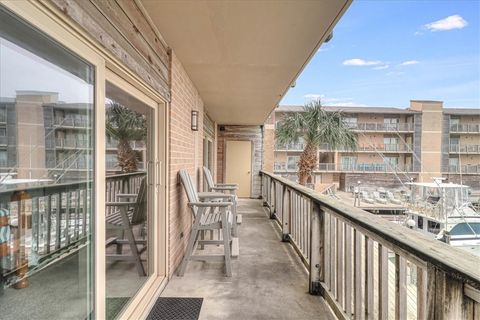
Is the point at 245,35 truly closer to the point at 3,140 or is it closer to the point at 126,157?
the point at 126,157

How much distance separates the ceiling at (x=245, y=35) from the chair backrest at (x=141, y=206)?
1.30 metres

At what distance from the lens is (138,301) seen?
7.29 feet

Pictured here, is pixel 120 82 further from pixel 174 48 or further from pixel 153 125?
pixel 174 48

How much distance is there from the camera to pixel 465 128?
2347 centimetres

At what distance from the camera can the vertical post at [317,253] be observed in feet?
8.28

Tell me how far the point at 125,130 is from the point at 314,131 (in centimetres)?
694

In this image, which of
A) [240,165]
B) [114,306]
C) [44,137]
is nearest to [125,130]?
[44,137]

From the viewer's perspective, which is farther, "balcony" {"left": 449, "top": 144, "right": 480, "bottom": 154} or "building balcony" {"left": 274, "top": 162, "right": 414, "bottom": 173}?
"balcony" {"left": 449, "top": 144, "right": 480, "bottom": 154}

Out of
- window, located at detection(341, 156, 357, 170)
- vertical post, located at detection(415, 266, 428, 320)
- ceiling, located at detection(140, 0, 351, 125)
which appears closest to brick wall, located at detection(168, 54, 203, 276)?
ceiling, located at detection(140, 0, 351, 125)

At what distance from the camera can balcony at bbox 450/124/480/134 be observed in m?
23.0

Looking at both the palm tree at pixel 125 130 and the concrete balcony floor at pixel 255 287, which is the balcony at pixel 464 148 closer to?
the concrete balcony floor at pixel 255 287

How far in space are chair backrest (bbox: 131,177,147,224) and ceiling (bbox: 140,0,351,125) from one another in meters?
1.30

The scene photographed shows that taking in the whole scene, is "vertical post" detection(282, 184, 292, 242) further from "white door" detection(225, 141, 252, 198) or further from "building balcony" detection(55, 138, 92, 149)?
"white door" detection(225, 141, 252, 198)

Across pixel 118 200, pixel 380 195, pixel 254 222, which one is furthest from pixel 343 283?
pixel 380 195
